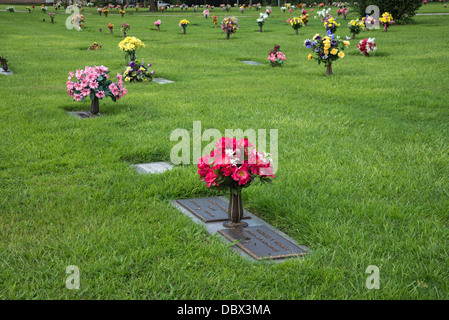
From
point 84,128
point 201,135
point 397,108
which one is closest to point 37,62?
point 84,128

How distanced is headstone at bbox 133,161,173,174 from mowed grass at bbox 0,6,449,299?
16 cm

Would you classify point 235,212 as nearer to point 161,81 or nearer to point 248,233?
point 248,233

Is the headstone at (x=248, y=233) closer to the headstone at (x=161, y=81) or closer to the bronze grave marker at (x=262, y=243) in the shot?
the bronze grave marker at (x=262, y=243)

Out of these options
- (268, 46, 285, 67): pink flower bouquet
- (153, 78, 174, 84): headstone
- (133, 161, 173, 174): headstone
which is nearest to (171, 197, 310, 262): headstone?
(133, 161, 173, 174): headstone

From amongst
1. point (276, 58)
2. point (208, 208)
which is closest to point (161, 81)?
point (276, 58)

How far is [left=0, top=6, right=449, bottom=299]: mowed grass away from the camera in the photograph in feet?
10.2

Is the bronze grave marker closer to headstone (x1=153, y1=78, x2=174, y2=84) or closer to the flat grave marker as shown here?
the flat grave marker

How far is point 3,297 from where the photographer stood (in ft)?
9.42

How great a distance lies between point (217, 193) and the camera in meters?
4.78

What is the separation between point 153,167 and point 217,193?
3.34 feet

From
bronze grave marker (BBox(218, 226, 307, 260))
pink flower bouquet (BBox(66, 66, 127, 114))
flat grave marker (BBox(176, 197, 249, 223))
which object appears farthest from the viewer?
pink flower bouquet (BBox(66, 66, 127, 114))

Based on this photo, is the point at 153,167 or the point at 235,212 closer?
the point at 235,212

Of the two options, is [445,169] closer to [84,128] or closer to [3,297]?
[3,297]

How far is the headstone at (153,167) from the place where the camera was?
5.27 m
